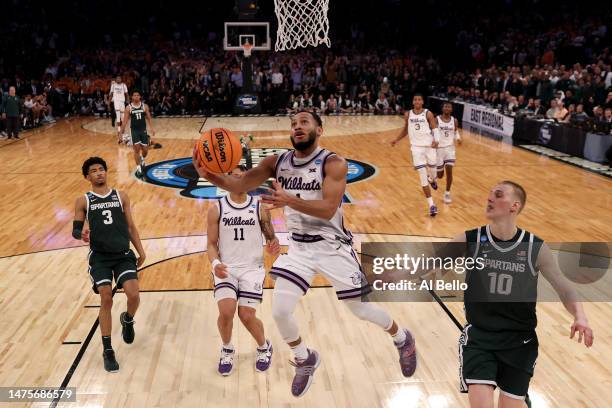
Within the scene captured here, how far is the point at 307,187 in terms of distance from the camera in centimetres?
427

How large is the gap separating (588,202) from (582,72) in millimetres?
8035

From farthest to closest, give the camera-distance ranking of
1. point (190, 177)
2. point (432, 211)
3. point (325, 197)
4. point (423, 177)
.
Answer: point (190, 177)
point (423, 177)
point (432, 211)
point (325, 197)

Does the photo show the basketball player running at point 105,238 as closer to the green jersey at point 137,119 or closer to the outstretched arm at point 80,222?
the outstretched arm at point 80,222

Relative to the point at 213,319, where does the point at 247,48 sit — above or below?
above

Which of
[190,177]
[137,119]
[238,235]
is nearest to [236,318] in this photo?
[238,235]

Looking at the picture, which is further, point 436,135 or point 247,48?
point 247,48

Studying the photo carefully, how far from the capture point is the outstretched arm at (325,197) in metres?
3.76

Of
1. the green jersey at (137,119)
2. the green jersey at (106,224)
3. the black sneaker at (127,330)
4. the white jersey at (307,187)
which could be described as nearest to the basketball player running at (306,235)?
the white jersey at (307,187)

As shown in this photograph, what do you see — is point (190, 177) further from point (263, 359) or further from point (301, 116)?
point (301, 116)

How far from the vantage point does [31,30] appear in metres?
28.6

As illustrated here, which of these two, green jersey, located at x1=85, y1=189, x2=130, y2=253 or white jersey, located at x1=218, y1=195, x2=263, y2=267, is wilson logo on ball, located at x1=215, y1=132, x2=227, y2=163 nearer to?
white jersey, located at x1=218, y1=195, x2=263, y2=267

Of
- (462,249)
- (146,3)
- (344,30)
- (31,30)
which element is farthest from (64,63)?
(462,249)

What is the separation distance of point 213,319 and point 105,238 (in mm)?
1413

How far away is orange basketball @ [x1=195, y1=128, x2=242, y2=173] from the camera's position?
4.25m
